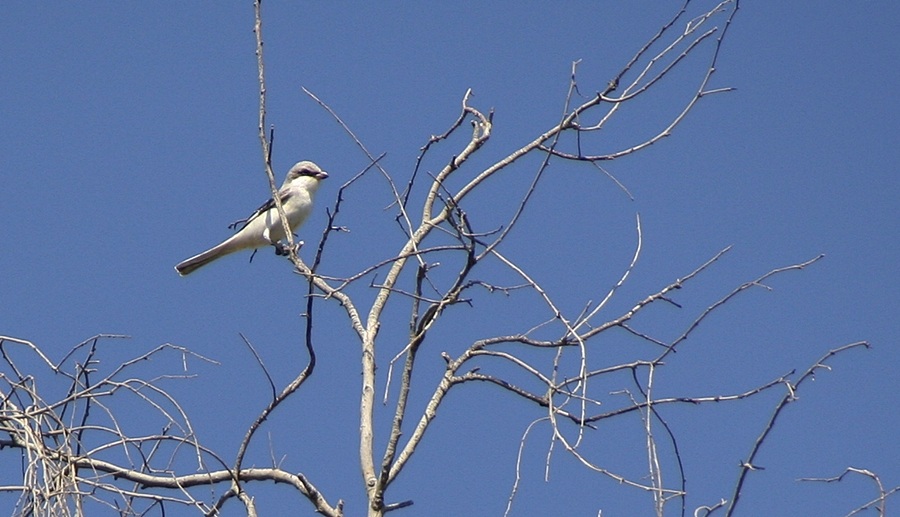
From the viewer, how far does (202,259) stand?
7891 millimetres

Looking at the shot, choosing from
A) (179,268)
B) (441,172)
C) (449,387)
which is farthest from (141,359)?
(179,268)

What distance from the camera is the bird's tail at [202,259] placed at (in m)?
7.85

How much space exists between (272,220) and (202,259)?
743mm

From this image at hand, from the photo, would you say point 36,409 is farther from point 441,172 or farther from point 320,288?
point 441,172

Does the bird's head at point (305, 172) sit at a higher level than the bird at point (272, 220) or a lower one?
higher

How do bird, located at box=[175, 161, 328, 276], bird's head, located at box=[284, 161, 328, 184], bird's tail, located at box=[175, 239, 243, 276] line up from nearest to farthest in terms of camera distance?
bird, located at box=[175, 161, 328, 276], bird's tail, located at box=[175, 239, 243, 276], bird's head, located at box=[284, 161, 328, 184]

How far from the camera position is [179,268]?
7.86 metres

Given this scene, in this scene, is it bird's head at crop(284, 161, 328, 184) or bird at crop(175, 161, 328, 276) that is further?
bird's head at crop(284, 161, 328, 184)

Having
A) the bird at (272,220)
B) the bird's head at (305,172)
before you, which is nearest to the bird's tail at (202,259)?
the bird at (272,220)

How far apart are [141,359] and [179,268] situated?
454cm

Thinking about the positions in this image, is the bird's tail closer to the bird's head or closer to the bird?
the bird

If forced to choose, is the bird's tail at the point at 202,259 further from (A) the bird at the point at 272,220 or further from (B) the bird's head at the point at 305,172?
(B) the bird's head at the point at 305,172

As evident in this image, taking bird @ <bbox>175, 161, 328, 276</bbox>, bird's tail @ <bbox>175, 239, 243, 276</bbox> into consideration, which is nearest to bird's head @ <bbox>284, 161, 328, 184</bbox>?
bird @ <bbox>175, 161, 328, 276</bbox>

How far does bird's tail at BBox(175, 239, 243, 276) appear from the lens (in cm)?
785
